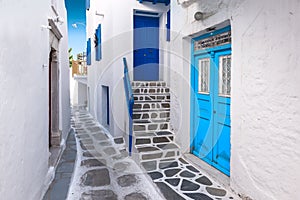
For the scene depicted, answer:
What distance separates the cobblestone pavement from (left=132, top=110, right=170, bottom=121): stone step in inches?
39.4

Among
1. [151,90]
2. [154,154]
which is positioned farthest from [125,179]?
[151,90]

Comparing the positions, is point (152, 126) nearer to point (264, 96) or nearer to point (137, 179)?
point (137, 179)

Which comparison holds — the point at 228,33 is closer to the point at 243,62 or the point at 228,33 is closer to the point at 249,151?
the point at 243,62

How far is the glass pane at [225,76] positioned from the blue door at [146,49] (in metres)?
3.66

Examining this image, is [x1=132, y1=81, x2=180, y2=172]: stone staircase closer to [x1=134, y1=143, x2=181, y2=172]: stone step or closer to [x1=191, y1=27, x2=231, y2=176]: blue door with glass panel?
[x1=134, y1=143, x2=181, y2=172]: stone step

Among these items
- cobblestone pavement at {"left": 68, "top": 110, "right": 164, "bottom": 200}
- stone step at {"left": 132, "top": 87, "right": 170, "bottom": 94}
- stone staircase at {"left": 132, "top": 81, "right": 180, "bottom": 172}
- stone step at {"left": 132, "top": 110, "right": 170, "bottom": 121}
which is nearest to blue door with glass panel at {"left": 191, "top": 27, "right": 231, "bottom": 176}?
stone staircase at {"left": 132, "top": 81, "right": 180, "bottom": 172}

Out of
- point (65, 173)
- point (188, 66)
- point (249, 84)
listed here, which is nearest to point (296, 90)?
point (249, 84)

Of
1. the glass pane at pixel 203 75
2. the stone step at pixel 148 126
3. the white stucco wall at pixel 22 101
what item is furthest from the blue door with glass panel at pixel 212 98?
the white stucco wall at pixel 22 101

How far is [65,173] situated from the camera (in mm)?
4078

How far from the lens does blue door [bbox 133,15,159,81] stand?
711cm

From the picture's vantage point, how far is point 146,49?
7.26 m

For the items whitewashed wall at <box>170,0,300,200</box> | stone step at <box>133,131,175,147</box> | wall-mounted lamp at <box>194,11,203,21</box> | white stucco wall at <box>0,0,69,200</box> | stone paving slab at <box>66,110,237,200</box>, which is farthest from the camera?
stone step at <box>133,131,175,147</box>

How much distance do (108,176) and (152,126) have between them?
1743 mm

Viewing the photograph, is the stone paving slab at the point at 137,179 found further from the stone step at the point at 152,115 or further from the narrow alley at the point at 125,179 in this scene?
the stone step at the point at 152,115
